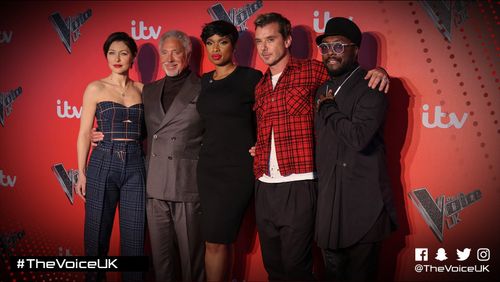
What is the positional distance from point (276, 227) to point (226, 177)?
0.47m

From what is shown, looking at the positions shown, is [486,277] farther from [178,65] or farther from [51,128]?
[51,128]

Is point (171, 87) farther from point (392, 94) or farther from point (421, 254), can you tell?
point (421, 254)

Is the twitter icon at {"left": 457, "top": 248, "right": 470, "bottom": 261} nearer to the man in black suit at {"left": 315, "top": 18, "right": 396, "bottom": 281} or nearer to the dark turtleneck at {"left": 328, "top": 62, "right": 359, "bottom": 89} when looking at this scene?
the man in black suit at {"left": 315, "top": 18, "right": 396, "bottom": 281}

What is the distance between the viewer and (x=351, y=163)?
8.01 ft

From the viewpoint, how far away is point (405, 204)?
3.29 metres

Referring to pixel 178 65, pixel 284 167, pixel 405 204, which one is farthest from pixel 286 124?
pixel 405 204

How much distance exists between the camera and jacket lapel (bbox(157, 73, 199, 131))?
301cm

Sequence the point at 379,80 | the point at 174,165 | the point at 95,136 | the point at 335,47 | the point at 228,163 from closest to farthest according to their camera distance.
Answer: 1. the point at 379,80
2. the point at 335,47
3. the point at 228,163
4. the point at 174,165
5. the point at 95,136

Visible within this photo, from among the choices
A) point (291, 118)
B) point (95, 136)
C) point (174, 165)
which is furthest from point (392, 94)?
point (95, 136)

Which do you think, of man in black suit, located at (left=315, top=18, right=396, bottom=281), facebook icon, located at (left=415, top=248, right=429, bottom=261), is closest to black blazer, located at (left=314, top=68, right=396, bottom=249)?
man in black suit, located at (left=315, top=18, right=396, bottom=281)

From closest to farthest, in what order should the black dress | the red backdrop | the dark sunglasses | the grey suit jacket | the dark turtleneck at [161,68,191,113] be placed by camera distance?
1. the dark sunglasses
2. the black dress
3. the grey suit jacket
4. the dark turtleneck at [161,68,191,113]
5. the red backdrop

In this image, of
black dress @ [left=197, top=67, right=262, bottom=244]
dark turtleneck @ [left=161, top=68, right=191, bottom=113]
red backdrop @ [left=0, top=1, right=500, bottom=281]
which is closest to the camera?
black dress @ [left=197, top=67, right=262, bottom=244]

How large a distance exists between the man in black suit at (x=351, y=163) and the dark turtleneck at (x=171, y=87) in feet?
3.60

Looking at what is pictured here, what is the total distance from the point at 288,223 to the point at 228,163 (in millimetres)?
578
